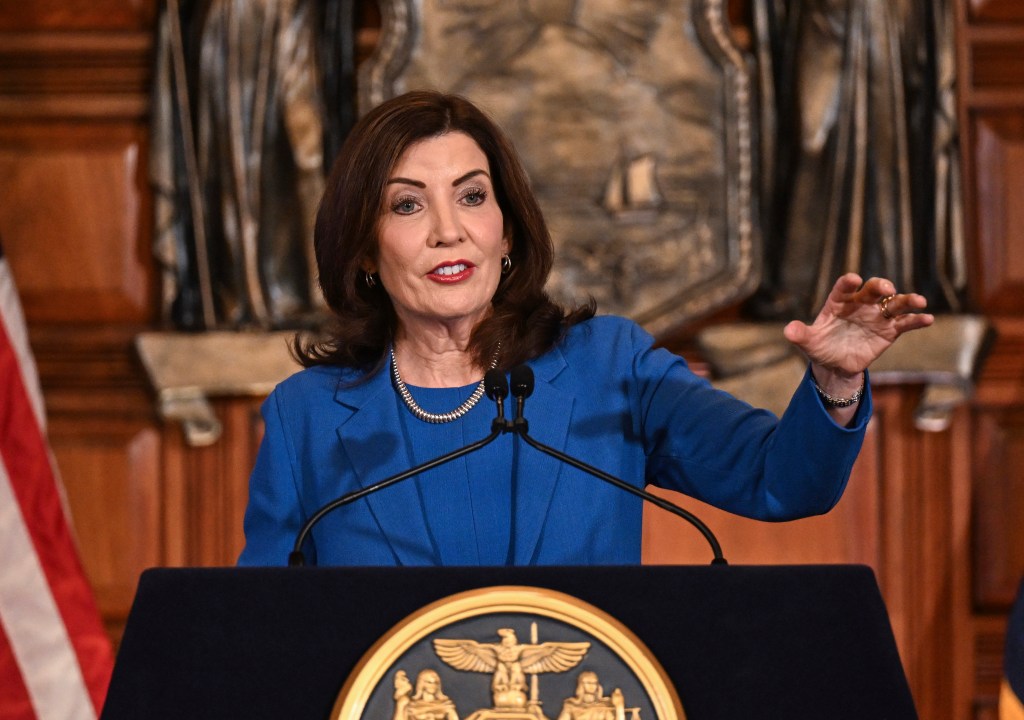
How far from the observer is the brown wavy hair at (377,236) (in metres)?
1.96

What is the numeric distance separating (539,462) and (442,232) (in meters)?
0.36

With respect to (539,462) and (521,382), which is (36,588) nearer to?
(539,462)

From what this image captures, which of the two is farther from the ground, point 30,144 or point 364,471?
point 30,144

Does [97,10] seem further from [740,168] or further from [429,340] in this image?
[429,340]

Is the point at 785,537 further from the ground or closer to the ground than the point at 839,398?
closer to the ground

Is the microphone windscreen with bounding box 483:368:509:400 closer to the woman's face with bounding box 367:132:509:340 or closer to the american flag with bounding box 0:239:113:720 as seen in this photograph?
the woman's face with bounding box 367:132:509:340

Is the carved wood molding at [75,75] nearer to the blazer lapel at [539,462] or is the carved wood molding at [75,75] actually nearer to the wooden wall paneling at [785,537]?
the wooden wall paneling at [785,537]

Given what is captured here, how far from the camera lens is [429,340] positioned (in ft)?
6.61

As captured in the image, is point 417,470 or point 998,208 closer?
point 417,470

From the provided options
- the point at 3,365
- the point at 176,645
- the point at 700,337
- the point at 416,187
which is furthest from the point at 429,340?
the point at 700,337

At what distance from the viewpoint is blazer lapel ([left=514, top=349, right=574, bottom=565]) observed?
5.82 feet

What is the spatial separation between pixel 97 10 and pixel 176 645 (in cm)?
309

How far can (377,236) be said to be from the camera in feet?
6.55

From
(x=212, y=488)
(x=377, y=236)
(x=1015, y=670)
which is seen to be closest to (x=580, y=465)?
(x=377, y=236)
